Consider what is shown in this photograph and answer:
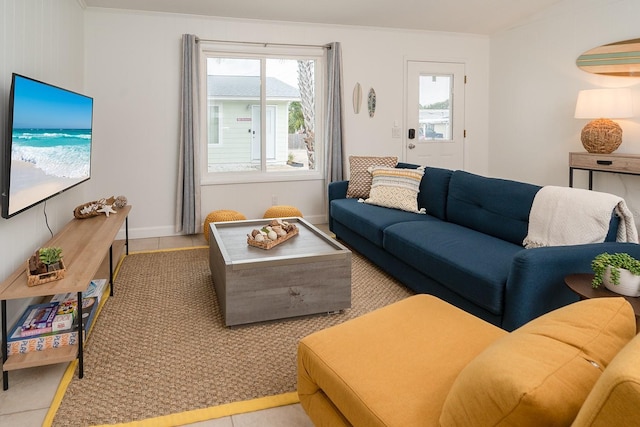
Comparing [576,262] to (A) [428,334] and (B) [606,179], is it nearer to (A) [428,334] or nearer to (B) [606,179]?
(A) [428,334]

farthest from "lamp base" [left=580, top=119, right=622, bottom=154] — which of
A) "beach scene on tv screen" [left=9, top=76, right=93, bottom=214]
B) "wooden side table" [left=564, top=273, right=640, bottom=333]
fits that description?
"beach scene on tv screen" [left=9, top=76, right=93, bottom=214]

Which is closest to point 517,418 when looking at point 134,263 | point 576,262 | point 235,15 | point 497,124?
point 576,262

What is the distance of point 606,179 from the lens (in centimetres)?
466

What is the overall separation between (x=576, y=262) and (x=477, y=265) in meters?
0.49

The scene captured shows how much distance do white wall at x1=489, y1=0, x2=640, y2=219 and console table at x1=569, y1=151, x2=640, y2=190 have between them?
1.09 feet

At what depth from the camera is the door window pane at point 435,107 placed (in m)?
6.03

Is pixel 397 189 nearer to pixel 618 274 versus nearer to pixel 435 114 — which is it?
pixel 435 114

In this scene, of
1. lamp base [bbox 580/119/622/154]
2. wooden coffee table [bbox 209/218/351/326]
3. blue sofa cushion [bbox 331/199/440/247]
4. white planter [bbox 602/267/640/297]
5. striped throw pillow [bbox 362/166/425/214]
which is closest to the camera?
white planter [bbox 602/267/640/297]

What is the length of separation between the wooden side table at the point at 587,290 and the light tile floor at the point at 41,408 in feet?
4.19

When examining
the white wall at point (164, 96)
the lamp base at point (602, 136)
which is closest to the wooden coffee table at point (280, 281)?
the white wall at point (164, 96)

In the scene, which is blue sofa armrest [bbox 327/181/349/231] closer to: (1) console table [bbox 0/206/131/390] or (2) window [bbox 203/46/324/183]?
(2) window [bbox 203/46/324/183]

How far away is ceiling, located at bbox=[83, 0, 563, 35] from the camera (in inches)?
Answer: 183

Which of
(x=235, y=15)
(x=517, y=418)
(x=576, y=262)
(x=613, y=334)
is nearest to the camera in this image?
(x=517, y=418)

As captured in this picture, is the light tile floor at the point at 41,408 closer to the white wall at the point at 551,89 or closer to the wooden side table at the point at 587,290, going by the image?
the wooden side table at the point at 587,290
